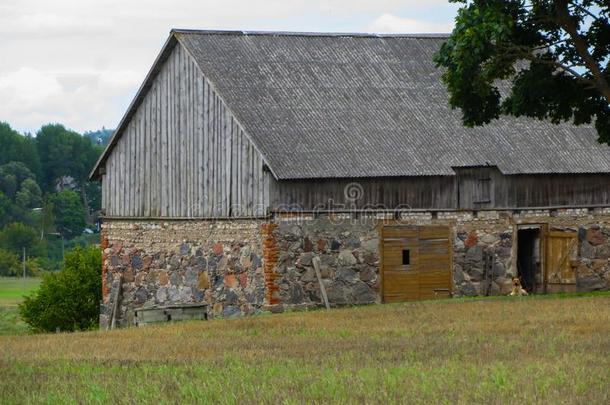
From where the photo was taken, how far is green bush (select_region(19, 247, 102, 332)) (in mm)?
49906

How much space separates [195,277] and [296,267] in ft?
11.7

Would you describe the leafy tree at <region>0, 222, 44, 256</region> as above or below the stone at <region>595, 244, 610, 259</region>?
below

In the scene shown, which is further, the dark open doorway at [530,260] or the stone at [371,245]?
the dark open doorway at [530,260]

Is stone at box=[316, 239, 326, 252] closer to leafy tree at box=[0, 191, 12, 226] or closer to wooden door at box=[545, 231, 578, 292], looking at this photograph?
wooden door at box=[545, 231, 578, 292]

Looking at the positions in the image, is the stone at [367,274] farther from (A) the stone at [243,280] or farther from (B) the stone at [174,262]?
(B) the stone at [174,262]

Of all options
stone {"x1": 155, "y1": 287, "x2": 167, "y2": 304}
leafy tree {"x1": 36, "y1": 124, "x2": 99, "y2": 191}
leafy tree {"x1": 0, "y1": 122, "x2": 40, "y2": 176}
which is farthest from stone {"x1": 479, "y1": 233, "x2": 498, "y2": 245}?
leafy tree {"x1": 0, "y1": 122, "x2": 40, "y2": 176}

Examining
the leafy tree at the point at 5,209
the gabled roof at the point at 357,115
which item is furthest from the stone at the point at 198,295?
the leafy tree at the point at 5,209

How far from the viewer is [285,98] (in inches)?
1528

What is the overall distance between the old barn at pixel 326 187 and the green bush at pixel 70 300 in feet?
27.2

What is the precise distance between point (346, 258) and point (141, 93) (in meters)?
8.25

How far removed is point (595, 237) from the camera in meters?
41.1

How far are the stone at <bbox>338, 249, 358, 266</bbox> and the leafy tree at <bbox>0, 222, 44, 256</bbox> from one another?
284ft

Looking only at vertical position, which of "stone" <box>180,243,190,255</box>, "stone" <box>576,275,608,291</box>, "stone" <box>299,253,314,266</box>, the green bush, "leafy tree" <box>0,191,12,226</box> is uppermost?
"leafy tree" <box>0,191,12,226</box>

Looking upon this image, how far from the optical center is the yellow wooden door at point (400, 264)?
3769cm
